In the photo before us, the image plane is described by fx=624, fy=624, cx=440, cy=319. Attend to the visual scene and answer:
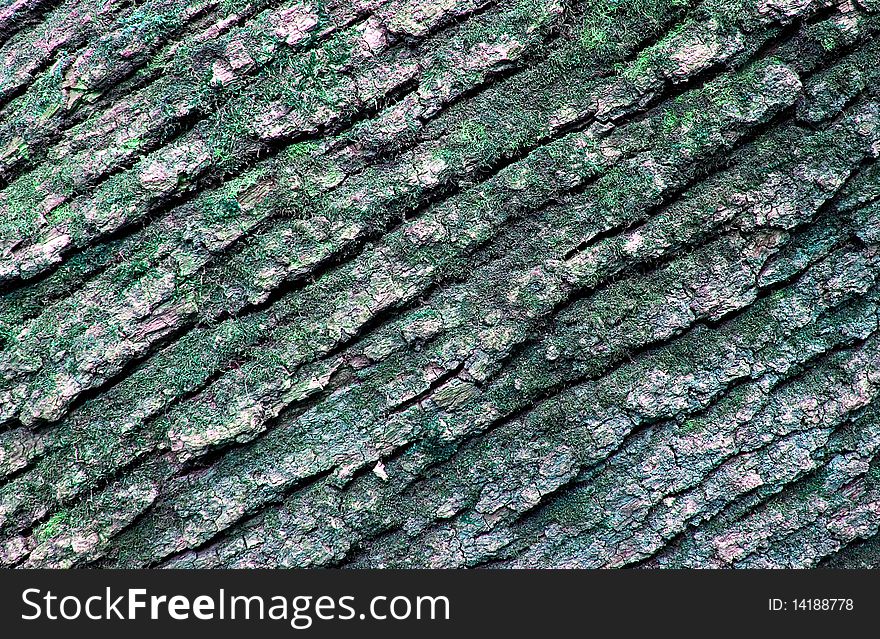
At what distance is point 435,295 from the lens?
1.51 meters

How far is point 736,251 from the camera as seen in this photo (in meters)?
1.48

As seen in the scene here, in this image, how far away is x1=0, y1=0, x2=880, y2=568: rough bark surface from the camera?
148 cm

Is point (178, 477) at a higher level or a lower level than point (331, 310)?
lower

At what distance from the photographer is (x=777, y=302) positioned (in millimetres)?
1478

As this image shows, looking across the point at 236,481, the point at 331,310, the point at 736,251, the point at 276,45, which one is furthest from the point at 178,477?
the point at 736,251

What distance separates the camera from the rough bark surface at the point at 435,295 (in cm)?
148

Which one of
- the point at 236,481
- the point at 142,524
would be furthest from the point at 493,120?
the point at 142,524

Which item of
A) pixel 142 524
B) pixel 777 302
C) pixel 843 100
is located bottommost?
pixel 142 524

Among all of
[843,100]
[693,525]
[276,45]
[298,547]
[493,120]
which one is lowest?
[693,525]

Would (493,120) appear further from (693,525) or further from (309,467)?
(693,525)

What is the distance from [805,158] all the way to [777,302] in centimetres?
35

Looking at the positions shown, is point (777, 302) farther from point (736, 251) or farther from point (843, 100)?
point (843, 100)

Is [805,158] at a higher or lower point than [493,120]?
lower

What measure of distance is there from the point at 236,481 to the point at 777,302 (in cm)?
136
